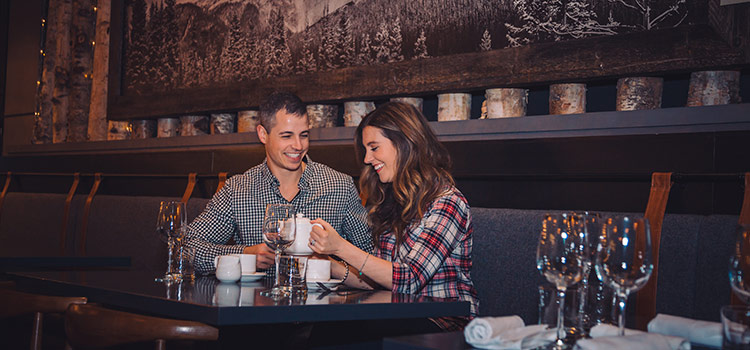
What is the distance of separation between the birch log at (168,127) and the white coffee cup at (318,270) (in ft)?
10.2

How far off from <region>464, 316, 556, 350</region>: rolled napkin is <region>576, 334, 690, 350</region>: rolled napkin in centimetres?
11

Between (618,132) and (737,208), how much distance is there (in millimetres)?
513

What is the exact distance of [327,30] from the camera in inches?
161

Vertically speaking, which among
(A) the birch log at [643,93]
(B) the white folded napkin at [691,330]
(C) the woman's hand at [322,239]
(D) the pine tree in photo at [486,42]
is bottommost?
(B) the white folded napkin at [691,330]

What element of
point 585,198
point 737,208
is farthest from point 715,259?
point 585,198

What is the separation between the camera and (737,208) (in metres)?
2.40

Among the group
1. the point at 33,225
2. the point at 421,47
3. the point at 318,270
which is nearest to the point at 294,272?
the point at 318,270

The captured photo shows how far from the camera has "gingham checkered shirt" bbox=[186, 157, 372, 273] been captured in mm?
2965

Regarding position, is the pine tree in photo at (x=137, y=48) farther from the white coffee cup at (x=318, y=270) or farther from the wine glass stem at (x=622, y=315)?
the wine glass stem at (x=622, y=315)

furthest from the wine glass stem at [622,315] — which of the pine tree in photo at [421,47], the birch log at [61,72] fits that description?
the birch log at [61,72]

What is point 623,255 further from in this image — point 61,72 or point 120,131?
point 61,72

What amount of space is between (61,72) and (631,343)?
5.89m

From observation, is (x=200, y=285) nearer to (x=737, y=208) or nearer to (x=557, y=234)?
(x=557, y=234)

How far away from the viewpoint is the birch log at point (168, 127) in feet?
16.5
